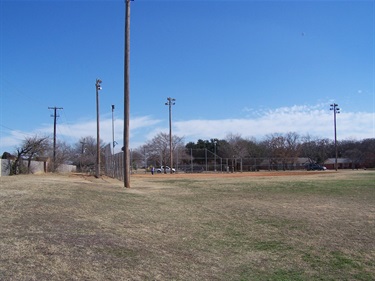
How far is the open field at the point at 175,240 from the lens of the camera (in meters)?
6.00

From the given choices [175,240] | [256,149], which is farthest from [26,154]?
[256,149]

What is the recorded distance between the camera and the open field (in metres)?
6.00

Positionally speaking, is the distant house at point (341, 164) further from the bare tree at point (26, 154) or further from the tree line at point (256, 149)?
the bare tree at point (26, 154)

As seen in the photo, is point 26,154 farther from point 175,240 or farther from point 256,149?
point 256,149

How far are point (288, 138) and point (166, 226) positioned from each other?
108191 millimetres

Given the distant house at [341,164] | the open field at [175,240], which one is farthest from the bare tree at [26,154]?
the distant house at [341,164]

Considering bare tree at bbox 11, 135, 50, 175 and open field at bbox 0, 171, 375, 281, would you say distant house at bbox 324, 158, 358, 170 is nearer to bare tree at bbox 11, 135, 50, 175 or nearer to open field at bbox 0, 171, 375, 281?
bare tree at bbox 11, 135, 50, 175

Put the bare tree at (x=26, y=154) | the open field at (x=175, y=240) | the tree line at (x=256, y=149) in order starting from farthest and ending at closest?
the tree line at (x=256, y=149), the bare tree at (x=26, y=154), the open field at (x=175, y=240)

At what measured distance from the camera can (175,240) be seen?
27.2 feet

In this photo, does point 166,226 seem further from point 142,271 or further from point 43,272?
point 43,272

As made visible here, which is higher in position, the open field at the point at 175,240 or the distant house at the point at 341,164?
the distant house at the point at 341,164

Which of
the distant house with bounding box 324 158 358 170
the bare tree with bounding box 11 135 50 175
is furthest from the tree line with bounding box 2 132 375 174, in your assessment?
the bare tree with bounding box 11 135 50 175

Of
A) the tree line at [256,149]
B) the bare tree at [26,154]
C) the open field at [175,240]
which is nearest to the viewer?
the open field at [175,240]

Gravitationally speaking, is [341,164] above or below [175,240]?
above
